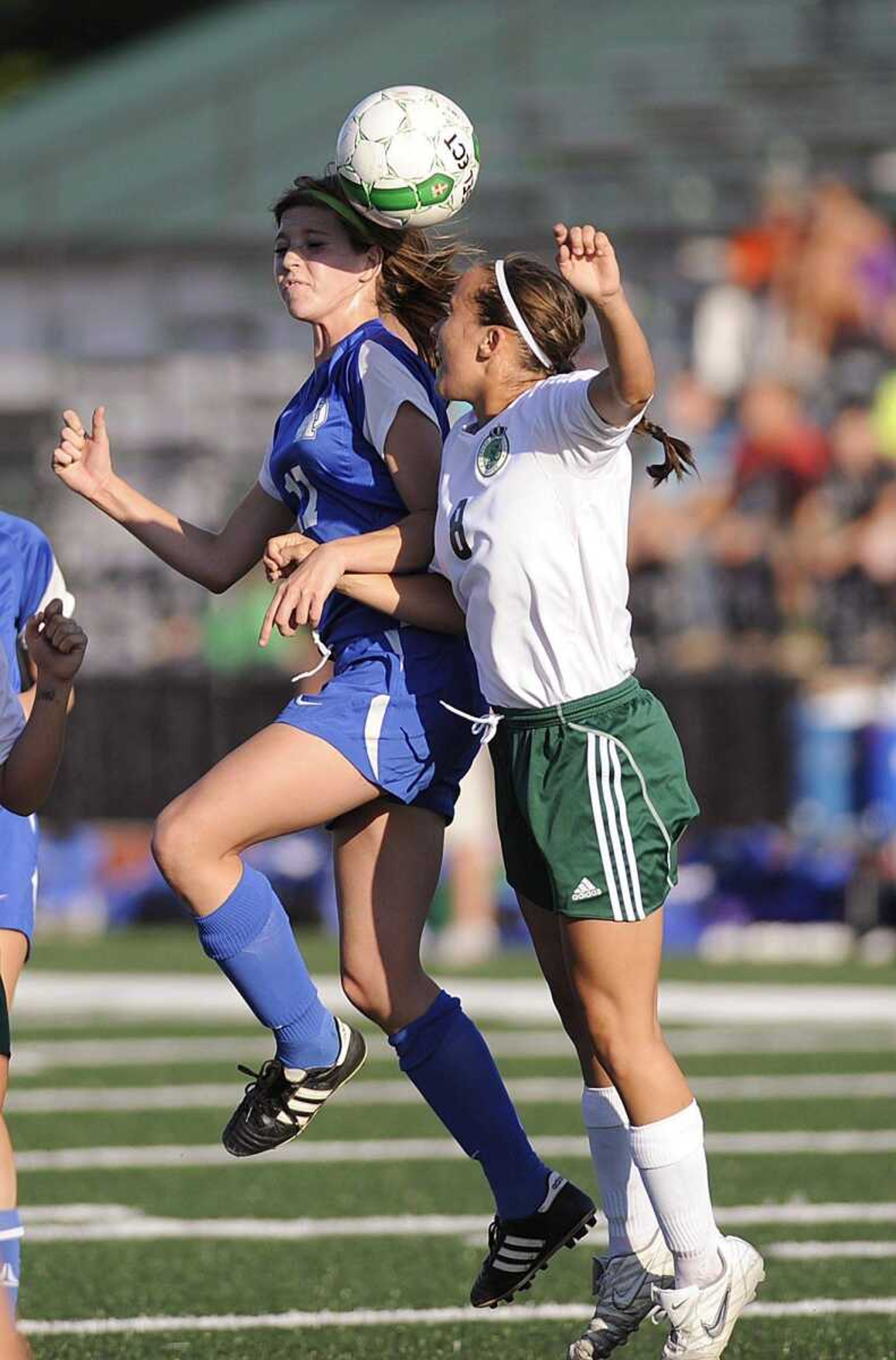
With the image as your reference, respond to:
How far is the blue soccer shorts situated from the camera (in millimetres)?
5117

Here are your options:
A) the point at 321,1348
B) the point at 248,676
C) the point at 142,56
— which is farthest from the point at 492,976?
the point at 142,56

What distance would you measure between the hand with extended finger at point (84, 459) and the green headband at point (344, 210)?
64 centimetres

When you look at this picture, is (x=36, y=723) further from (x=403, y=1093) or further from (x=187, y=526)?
(x=403, y=1093)

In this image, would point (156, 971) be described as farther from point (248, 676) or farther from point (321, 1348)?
point (321, 1348)

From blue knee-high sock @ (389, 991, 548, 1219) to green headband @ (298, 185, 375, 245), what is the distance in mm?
1604

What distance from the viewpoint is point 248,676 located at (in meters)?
18.2

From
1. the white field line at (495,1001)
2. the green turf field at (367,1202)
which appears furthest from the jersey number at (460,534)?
the white field line at (495,1001)

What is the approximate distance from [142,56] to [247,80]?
3.36 m

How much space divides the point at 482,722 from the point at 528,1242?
1134mm

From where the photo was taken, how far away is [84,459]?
5406 mm

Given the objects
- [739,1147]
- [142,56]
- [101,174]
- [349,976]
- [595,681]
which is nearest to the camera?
[595,681]

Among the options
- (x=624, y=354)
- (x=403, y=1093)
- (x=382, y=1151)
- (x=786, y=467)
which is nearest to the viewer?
(x=624, y=354)

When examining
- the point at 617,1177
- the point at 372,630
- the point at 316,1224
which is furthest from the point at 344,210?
the point at 316,1224

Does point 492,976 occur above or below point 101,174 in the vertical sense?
below
